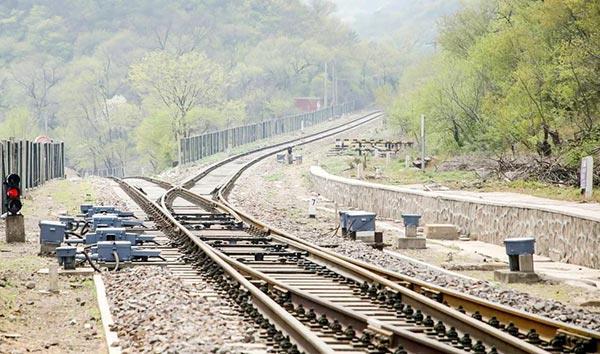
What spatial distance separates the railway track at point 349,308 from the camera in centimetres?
1041

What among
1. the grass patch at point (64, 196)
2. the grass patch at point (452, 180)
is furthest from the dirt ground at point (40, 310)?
the grass patch at point (452, 180)

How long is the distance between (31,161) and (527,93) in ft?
61.0

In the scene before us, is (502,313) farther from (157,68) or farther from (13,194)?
(157,68)

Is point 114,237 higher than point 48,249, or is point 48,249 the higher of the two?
point 114,237

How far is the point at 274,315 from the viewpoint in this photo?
39.2 feet

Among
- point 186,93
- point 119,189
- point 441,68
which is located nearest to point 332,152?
point 441,68

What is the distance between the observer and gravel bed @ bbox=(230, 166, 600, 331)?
13.7m

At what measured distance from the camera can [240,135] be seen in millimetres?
96875

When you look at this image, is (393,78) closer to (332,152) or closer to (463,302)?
(332,152)

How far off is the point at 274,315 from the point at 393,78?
517 ft

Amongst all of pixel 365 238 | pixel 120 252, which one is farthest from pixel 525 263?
pixel 120 252

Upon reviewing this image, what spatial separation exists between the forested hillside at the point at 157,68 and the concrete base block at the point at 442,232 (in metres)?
72.8

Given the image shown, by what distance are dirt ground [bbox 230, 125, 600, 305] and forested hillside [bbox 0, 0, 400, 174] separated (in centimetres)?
3669

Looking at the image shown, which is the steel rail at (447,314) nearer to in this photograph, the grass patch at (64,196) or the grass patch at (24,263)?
the grass patch at (24,263)
